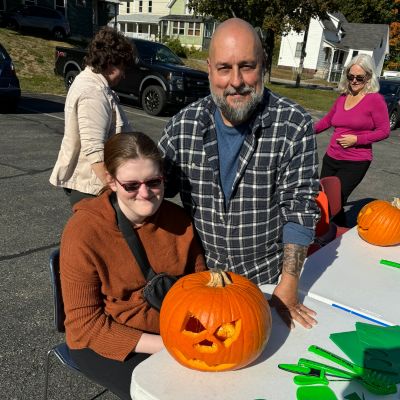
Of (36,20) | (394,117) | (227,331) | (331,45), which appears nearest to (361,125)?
(227,331)

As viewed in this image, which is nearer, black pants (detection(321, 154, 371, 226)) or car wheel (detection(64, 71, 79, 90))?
black pants (detection(321, 154, 371, 226))

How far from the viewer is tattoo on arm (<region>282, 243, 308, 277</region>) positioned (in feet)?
6.24

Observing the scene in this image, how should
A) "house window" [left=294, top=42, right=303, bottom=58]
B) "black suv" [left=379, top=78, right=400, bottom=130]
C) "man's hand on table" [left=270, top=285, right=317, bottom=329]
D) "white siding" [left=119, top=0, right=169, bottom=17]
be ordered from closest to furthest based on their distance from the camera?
"man's hand on table" [left=270, top=285, right=317, bottom=329] → "black suv" [left=379, top=78, right=400, bottom=130] → "house window" [left=294, top=42, right=303, bottom=58] → "white siding" [left=119, top=0, right=169, bottom=17]

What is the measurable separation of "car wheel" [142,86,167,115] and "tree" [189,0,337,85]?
13.8 m

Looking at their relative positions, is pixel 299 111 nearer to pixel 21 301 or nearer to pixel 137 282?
pixel 137 282

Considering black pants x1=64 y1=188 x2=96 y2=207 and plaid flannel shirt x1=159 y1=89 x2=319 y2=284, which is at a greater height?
plaid flannel shirt x1=159 y1=89 x2=319 y2=284

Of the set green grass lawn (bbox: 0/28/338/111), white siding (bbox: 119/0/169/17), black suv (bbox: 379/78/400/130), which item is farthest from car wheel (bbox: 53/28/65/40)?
white siding (bbox: 119/0/169/17)

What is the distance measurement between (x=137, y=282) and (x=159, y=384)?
608mm

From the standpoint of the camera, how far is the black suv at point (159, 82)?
11609mm

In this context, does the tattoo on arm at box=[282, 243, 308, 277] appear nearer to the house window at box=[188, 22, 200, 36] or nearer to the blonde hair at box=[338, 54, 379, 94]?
the blonde hair at box=[338, 54, 379, 94]

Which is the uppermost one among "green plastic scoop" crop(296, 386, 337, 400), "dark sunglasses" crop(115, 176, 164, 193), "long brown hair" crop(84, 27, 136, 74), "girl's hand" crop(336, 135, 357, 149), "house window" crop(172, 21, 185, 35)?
"house window" crop(172, 21, 185, 35)

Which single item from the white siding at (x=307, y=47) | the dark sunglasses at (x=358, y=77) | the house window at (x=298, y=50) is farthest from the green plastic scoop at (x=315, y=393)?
the house window at (x=298, y=50)

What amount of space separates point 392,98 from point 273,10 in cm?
1246

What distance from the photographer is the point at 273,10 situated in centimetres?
2464
